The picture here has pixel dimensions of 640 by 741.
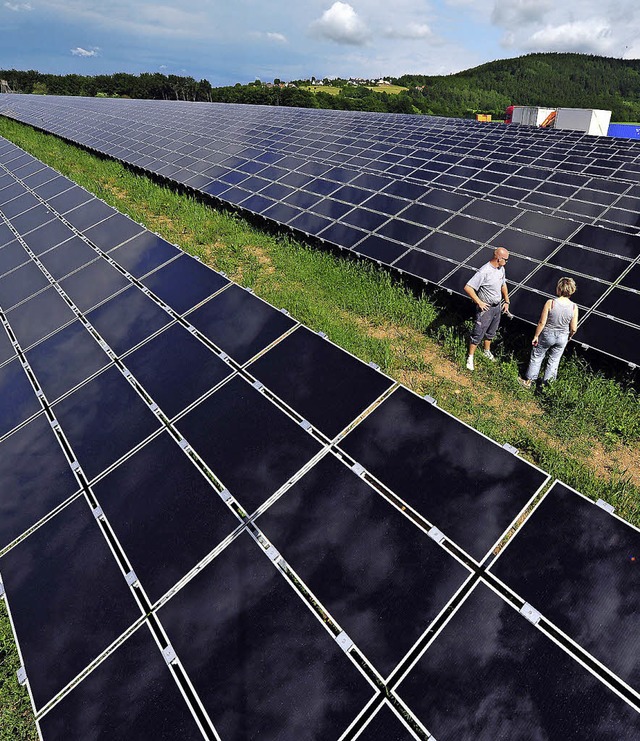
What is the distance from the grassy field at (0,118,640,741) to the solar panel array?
27.7 inches

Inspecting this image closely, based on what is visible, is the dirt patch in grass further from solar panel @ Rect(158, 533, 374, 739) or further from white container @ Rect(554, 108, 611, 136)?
white container @ Rect(554, 108, 611, 136)

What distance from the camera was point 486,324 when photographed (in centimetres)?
979

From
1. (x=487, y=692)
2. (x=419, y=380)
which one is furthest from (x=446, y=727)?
(x=419, y=380)

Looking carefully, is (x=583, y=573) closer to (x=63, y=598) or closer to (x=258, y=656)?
(x=258, y=656)

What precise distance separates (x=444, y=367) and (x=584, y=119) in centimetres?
4368

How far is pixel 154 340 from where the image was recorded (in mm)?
7273

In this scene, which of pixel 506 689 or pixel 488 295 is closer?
pixel 506 689

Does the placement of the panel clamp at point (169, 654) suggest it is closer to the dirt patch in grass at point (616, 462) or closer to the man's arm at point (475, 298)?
the dirt patch in grass at point (616, 462)

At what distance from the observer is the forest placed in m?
104

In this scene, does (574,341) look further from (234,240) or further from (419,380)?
(234,240)

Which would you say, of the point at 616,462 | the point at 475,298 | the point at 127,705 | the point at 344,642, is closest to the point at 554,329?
the point at 475,298

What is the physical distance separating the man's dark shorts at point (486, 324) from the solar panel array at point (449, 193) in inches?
37.3

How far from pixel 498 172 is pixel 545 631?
794 inches

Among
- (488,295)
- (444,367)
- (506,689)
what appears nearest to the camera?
(506,689)
